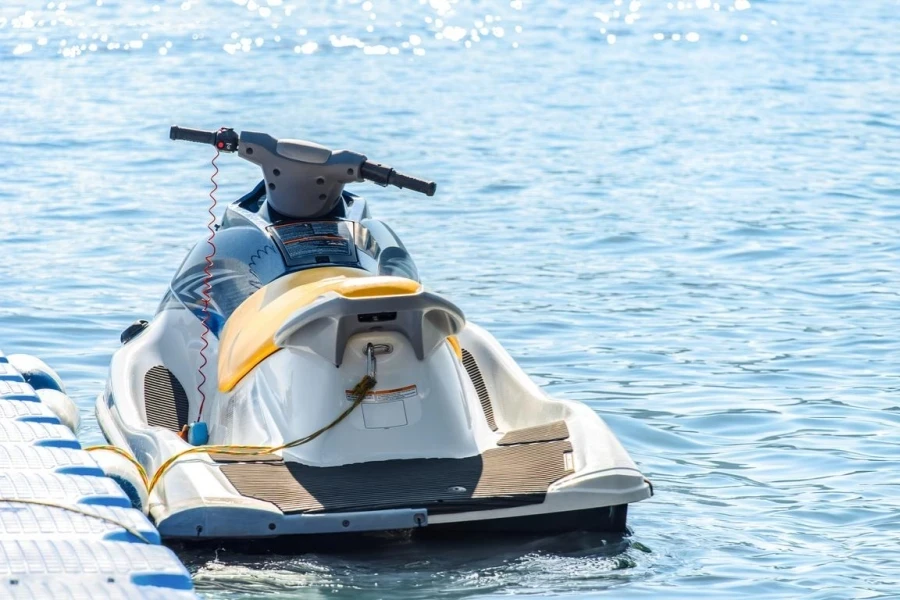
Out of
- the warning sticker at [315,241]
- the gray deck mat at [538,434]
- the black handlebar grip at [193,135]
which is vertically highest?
the black handlebar grip at [193,135]

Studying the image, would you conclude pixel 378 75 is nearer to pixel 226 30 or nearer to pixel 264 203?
pixel 226 30

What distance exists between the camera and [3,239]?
11.0 metres

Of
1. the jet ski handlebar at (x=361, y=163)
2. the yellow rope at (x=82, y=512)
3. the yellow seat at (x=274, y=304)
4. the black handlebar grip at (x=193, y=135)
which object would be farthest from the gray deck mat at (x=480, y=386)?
the yellow rope at (x=82, y=512)

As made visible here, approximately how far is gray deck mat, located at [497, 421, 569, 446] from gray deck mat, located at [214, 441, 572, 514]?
0.61 feet

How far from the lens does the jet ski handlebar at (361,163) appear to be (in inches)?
224

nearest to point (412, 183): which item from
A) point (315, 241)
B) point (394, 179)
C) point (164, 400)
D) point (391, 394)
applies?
point (394, 179)

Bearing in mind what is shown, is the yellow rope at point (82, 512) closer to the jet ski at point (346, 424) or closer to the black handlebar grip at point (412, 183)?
the jet ski at point (346, 424)

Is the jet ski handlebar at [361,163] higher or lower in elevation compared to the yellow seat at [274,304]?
higher

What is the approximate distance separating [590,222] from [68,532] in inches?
318

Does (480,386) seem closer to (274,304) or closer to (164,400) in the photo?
(274,304)

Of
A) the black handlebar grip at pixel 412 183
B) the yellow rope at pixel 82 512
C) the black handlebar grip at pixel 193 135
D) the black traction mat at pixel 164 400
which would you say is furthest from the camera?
the black handlebar grip at pixel 193 135

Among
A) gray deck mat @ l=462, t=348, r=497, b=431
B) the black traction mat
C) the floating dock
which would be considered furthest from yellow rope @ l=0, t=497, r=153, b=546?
gray deck mat @ l=462, t=348, r=497, b=431

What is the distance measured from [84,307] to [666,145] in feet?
24.8

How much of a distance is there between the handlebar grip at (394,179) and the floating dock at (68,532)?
1.49 m
